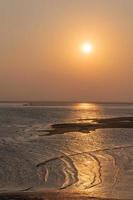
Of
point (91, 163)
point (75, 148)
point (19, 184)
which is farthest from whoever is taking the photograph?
point (75, 148)

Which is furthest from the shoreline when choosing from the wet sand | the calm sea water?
the calm sea water

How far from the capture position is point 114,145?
99.4ft

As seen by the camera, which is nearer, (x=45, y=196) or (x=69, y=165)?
(x=45, y=196)

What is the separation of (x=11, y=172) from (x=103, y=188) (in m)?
5.18

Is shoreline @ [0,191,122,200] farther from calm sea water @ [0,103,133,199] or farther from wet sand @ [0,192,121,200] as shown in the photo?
calm sea water @ [0,103,133,199]

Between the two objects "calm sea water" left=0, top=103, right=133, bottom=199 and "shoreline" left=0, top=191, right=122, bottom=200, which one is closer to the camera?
"shoreline" left=0, top=191, right=122, bottom=200

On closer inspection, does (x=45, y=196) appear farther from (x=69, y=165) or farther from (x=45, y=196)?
(x=69, y=165)

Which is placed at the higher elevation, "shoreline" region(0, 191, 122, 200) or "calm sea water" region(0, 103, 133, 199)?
"calm sea water" region(0, 103, 133, 199)

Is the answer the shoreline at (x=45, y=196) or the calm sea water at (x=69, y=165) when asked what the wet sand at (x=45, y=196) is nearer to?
the shoreline at (x=45, y=196)

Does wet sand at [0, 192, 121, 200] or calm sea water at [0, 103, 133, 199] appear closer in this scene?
wet sand at [0, 192, 121, 200]

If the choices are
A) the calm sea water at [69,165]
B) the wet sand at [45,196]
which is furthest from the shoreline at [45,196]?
the calm sea water at [69,165]

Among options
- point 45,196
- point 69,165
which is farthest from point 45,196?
point 69,165

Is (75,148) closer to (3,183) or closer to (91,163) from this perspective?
(91,163)

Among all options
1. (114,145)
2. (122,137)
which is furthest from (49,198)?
(122,137)
